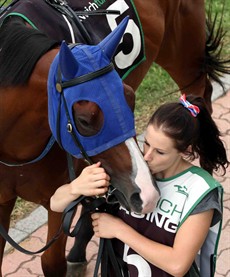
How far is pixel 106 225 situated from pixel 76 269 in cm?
145

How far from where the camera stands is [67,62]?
2012mm

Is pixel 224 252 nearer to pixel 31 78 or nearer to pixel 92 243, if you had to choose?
pixel 92 243

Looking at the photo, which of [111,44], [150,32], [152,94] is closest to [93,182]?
[111,44]

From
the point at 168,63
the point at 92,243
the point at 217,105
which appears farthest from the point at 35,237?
the point at 217,105

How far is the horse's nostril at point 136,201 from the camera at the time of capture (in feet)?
6.68

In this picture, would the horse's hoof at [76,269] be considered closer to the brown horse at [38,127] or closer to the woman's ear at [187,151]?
the brown horse at [38,127]

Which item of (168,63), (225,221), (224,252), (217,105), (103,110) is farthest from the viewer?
(217,105)

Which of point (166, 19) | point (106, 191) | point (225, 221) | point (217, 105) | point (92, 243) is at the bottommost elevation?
point (217, 105)

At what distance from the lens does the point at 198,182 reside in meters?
2.13

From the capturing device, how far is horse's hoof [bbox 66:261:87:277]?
11.6 ft

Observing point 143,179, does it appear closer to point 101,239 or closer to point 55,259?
point 101,239

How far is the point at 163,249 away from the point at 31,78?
2.68ft

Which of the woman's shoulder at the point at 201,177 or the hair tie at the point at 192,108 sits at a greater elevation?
the hair tie at the point at 192,108

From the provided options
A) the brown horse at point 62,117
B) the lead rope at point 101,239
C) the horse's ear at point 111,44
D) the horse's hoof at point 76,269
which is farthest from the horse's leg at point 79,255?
the horse's ear at point 111,44
